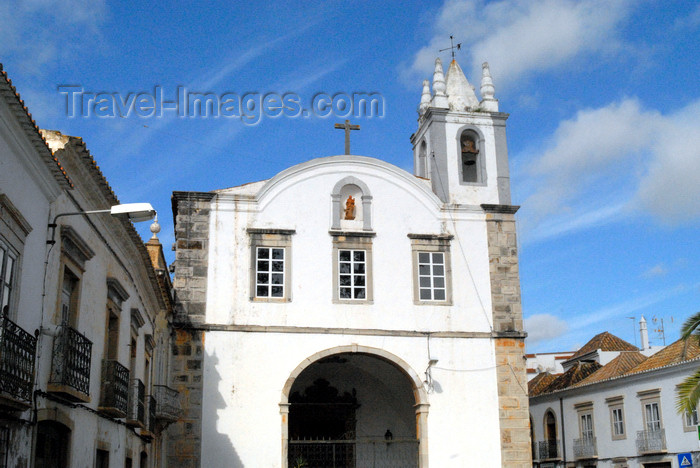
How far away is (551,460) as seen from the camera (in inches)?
1161

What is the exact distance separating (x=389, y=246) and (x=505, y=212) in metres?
3.08

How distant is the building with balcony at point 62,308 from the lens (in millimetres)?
7559

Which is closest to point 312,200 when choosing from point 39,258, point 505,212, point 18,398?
point 505,212

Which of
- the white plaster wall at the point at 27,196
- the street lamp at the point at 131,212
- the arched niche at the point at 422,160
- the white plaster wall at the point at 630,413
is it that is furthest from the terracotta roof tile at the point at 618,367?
the white plaster wall at the point at 27,196

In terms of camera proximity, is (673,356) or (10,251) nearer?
(10,251)

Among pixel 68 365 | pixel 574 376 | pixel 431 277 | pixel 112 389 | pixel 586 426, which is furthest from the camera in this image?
pixel 574 376

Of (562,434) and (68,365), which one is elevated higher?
(68,365)

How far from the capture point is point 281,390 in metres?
18.0

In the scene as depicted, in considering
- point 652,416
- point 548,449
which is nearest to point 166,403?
point 652,416

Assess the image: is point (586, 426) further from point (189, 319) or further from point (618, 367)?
point (189, 319)

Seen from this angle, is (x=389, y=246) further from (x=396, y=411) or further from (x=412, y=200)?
(x=396, y=411)

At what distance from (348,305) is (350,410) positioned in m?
4.40

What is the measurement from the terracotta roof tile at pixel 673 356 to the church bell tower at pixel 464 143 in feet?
23.0

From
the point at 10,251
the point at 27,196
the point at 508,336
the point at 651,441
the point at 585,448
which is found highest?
the point at 508,336
